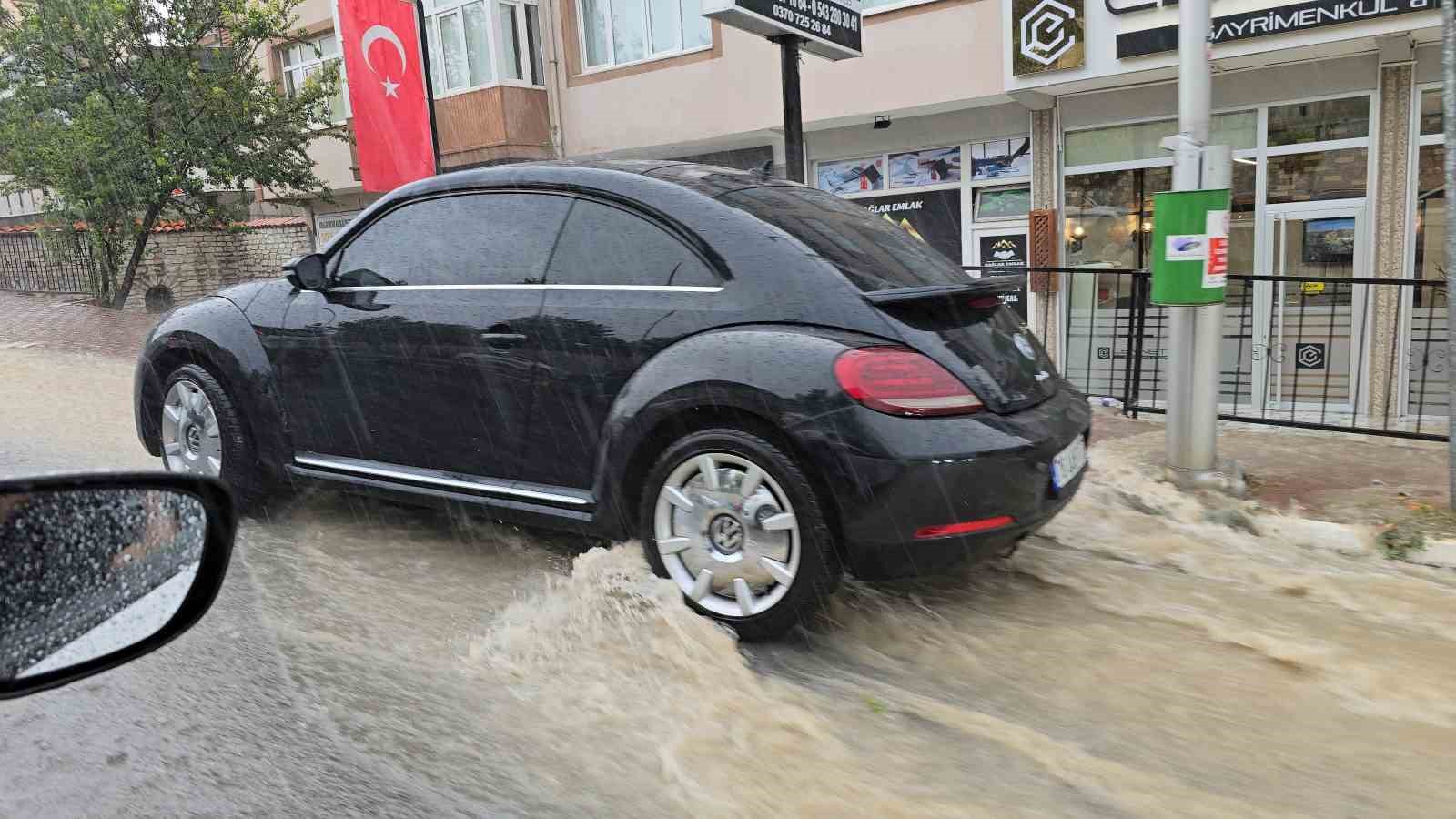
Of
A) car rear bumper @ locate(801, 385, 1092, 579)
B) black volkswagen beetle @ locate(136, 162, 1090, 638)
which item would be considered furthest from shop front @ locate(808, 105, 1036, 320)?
car rear bumper @ locate(801, 385, 1092, 579)

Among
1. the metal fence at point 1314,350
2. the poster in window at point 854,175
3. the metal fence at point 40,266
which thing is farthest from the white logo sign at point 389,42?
the metal fence at point 1314,350

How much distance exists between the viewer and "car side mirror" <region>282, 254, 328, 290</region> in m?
4.50

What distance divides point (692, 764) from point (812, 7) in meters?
6.11

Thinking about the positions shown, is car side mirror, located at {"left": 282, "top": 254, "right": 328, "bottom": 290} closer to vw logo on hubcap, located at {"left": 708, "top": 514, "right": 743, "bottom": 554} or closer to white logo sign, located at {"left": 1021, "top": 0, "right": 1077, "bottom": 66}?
vw logo on hubcap, located at {"left": 708, "top": 514, "right": 743, "bottom": 554}

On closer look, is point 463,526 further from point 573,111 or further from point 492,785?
point 573,111

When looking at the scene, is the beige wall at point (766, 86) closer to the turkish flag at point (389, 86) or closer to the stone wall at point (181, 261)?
the turkish flag at point (389, 86)

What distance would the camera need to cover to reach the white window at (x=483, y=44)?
16.5m

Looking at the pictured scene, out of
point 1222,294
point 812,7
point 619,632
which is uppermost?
point 812,7

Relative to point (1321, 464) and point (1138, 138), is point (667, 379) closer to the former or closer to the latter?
point (1321, 464)

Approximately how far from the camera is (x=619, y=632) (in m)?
3.51

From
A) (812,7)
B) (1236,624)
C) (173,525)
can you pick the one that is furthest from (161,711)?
(812,7)

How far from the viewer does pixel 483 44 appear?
55.7 feet

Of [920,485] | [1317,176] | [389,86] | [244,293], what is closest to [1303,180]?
[1317,176]

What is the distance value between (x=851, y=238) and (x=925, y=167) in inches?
394
